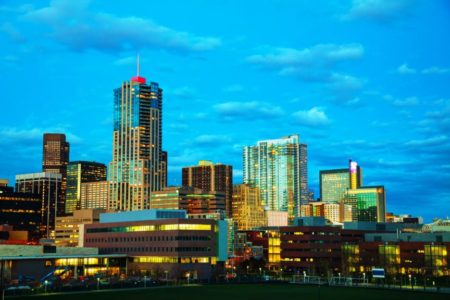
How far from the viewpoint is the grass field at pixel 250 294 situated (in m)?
121

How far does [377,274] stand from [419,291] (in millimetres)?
12783

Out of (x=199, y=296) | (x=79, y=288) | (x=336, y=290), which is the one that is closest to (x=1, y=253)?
(x=79, y=288)

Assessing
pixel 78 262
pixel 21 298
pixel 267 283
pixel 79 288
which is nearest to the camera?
pixel 21 298

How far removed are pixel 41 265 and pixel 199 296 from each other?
76801 millimetres

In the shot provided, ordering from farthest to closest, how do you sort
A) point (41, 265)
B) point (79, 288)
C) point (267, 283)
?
point (41, 265) < point (267, 283) < point (79, 288)

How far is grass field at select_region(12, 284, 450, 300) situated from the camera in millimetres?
121188

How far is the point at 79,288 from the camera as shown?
449ft

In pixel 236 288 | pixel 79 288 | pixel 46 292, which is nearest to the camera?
pixel 46 292

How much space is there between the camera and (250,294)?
13112 centimetres

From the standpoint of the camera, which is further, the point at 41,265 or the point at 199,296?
the point at 41,265

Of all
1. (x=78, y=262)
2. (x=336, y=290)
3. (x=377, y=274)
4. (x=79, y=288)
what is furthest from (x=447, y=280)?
(x=78, y=262)

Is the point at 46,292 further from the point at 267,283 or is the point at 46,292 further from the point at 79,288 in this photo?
the point at 267,283

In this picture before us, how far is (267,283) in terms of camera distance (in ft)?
559

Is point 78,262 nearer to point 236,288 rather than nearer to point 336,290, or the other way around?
point 236,288
